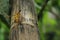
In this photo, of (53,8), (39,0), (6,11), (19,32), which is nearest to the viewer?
(19,32)

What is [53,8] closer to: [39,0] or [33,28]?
[39,0]

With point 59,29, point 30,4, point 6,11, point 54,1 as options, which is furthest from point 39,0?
point 30,4

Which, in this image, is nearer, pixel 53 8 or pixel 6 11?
pixel 6 11

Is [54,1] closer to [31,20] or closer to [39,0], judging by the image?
[39,0]

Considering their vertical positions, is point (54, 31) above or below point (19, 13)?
below

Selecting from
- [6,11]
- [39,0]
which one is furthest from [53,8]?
[6,11]

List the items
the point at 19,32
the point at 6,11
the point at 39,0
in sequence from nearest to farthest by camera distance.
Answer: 1. the point at 19,32
2. the point at 6,11
3. the point at 39,0

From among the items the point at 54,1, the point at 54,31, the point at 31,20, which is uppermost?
the point at 54,1
